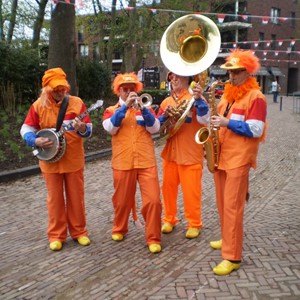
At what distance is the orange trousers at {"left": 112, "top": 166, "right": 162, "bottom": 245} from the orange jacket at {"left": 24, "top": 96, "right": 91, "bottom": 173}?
51 centimetres

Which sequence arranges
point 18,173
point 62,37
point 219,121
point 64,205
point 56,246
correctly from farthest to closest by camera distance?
point 62,37 → point 18,173 → point 64,205 → point 56,246 → point 219,121

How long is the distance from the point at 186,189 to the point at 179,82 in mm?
1223

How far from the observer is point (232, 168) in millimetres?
3633

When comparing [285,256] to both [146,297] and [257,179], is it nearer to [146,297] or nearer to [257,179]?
[146,297]

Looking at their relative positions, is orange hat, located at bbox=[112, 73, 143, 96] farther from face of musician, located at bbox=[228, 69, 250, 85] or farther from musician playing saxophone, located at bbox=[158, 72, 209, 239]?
face of musician, located at bbox=[228, 69, 250, 85]

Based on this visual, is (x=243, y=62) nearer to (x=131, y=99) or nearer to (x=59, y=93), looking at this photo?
(x=131, y=99)

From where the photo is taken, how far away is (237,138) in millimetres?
3656

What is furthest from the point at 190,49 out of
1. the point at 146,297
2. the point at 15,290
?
the point at 15,290

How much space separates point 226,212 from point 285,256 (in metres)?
0.96

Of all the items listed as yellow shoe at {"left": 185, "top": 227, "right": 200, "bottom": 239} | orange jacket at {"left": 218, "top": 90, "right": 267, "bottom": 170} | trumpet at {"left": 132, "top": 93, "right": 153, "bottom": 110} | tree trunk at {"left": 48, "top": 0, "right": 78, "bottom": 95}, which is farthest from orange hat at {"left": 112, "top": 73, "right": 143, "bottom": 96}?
tree trunk at {"left": 48, "top": 0, "right": 78, "bottom": 95}

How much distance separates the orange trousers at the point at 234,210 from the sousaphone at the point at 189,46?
96 cm

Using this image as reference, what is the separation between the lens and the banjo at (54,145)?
4062 mm

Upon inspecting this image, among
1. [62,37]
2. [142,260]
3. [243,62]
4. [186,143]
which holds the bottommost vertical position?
[142,260]

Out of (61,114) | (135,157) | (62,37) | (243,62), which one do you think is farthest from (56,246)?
(62,37)
